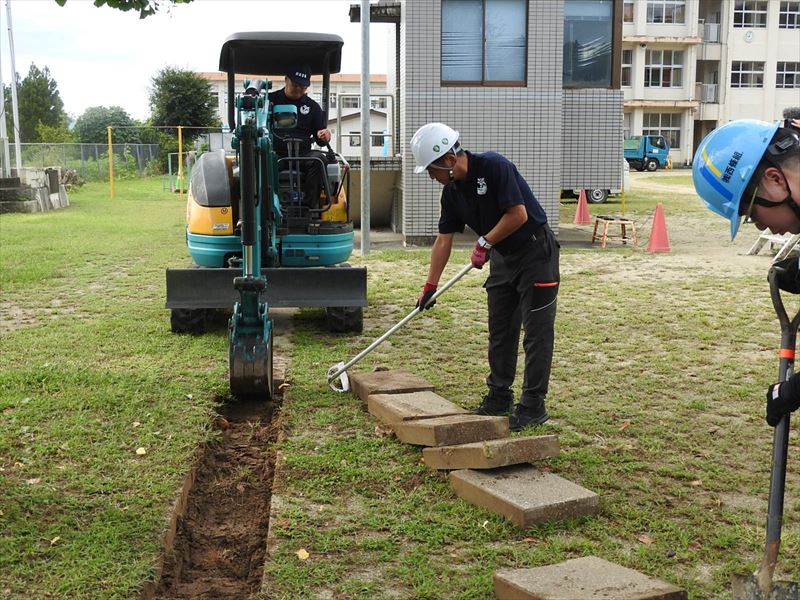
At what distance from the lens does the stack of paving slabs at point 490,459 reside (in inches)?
167

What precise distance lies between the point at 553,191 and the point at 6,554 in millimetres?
12458

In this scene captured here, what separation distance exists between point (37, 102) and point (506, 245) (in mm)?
57332

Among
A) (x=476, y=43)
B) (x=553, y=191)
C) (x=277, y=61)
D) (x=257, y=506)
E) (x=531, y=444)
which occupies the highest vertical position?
(x=476, y=43)

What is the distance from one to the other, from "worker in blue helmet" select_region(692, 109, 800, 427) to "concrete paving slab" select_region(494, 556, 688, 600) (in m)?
0.87

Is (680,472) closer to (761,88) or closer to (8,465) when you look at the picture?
(8,465)

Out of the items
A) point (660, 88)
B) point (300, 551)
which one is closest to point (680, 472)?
point (300, 551)

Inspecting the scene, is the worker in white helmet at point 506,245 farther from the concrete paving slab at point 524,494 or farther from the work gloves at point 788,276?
the work gloves at point 788,276

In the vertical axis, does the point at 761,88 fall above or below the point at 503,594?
above

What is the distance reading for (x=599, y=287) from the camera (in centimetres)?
1085

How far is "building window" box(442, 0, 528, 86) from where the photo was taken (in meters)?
14.7

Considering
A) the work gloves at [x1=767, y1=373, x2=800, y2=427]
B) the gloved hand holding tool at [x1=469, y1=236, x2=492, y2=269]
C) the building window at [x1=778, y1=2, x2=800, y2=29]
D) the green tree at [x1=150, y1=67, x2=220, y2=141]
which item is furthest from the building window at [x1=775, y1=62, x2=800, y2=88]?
the work gloves at [x1=767, y1=373, x2=800, y2=427]

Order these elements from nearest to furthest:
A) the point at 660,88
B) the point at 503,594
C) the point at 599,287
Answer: the point at 503,594 < the point at 599,287 < the point at 660,88

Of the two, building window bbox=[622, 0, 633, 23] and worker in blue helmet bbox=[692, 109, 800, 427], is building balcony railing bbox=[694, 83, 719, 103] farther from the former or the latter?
worker in blue helmet bbox=[692, 109, 800, 427]

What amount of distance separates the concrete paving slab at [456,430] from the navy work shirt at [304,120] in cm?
365
